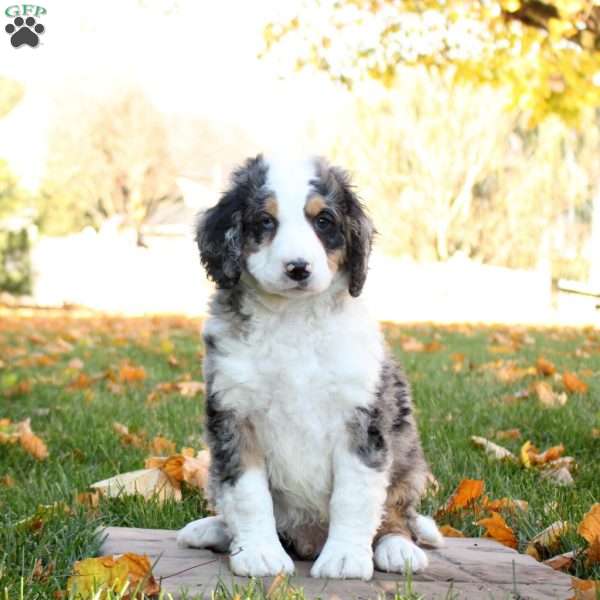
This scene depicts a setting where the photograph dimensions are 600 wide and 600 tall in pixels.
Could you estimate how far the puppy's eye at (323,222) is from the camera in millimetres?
2861

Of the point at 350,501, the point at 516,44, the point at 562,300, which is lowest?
the point at 562,300

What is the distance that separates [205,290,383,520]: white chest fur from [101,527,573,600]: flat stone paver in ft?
1.05

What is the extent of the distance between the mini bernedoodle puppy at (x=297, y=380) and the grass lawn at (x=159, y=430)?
62 centimetres

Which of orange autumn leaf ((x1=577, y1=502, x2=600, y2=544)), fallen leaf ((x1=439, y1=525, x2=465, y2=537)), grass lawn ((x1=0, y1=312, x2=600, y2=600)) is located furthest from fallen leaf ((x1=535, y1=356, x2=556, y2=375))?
orange autumn leaf ((x1=577, y1=502, x2=600, y2=544))

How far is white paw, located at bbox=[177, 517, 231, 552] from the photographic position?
3053mm

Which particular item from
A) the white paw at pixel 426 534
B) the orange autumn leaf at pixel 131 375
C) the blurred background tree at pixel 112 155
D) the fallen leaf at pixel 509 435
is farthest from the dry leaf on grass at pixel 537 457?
the blurred background tree at pixel 112 155

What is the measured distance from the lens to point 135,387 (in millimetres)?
6941

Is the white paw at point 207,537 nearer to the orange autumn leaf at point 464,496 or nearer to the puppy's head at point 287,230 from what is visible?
the puppy's head at point 287,230

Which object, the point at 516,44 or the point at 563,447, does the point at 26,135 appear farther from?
the point at 563,447

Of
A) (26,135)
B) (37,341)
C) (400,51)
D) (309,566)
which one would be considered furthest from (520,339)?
(26,135)

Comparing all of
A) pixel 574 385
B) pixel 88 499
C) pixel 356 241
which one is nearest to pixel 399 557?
pixel 356 241

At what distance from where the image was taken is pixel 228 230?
2924mm

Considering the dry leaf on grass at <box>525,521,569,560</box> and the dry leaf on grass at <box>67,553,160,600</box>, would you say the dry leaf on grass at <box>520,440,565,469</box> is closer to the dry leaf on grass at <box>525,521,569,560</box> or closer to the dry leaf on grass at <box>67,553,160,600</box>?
the dry leaf on grass at <box>525,521,569,560</box>

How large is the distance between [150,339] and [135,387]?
13.8 ft
